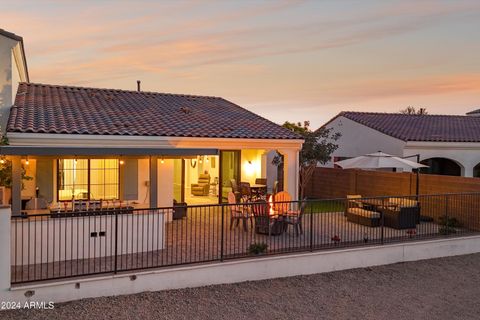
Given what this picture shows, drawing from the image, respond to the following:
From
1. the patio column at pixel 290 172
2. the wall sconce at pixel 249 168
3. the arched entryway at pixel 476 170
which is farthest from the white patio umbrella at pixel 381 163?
the arched entryway at pixel 476 170

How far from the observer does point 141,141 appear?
44.4ft

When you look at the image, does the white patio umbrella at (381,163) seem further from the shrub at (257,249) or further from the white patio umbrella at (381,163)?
the shrub at (257,249)

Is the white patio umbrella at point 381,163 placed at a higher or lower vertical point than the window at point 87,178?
higher

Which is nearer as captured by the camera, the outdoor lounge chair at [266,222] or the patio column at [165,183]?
the outdoor lounge chair at [266,222]

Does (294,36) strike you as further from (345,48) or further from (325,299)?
(325,299)

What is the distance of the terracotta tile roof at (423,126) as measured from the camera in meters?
22.7

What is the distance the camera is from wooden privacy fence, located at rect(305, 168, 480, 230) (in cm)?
1466

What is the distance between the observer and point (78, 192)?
1442cm

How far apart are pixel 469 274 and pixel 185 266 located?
24.0 feet

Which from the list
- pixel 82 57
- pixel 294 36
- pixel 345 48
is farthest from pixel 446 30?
pixel 82 57

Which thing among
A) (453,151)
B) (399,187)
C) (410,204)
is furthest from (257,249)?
(453,151)

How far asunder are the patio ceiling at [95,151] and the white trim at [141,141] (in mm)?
941

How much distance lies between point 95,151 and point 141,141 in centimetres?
200

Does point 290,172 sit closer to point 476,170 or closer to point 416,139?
point 416,139
